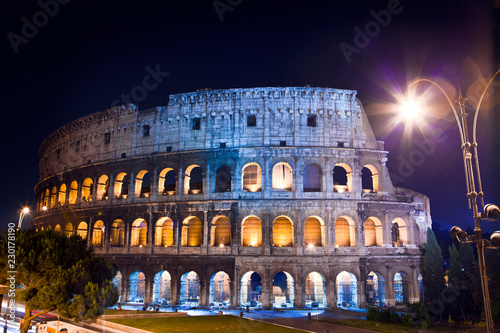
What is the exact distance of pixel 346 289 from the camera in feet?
109

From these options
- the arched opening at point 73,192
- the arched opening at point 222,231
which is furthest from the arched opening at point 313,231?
the arched opening at point 73,192

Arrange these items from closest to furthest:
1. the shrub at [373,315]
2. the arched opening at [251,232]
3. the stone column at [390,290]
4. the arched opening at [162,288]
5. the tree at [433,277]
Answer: the shrub at [373,315], the tree at [433,277], the stone column at [390,290], the arched opening at [251,232], the arched opening at [162,288]

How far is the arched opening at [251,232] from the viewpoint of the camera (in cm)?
3422

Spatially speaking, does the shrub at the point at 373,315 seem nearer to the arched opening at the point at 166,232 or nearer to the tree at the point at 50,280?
the tree at the point at 50,280

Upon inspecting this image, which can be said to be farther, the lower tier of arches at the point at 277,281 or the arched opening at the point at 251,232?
the arched opening at the point at 251,232

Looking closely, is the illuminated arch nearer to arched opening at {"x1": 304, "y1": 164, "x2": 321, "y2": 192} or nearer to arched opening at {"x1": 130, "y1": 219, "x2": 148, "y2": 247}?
arched opening at {"x1": 130, "y1": 219, "x2": 148, "y2": 247}

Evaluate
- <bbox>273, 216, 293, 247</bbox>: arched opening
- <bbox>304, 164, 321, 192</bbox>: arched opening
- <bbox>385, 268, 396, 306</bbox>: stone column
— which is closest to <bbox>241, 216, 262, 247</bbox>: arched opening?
<bbox>273, 216, 293, 247</bbox>: arched opening

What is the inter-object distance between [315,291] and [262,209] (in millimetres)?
9290

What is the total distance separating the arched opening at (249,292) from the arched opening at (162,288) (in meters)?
7.44

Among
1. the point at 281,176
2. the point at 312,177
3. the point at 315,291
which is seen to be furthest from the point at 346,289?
the point at 281,176

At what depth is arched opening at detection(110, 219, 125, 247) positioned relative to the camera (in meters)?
38.4

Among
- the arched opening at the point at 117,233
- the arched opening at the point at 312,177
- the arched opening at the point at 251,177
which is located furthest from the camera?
the arched opening at the point at 117,233

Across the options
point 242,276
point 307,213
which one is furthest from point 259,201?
point 242,276

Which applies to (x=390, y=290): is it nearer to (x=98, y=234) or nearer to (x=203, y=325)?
(x=203, y=325)
